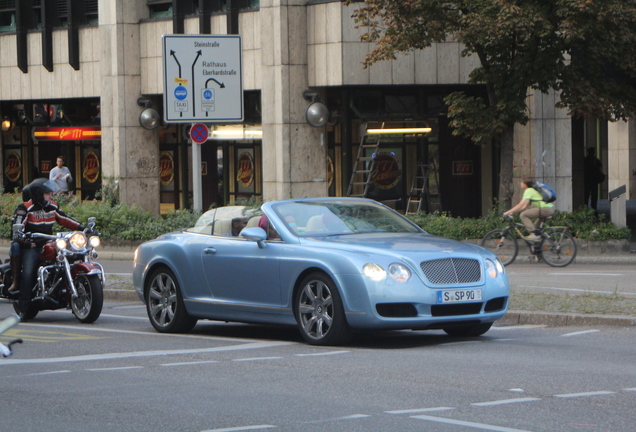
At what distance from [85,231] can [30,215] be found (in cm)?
64

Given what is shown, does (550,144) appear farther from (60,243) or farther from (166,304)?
(166,304)

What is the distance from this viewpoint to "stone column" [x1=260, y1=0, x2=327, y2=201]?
2781 centimetres

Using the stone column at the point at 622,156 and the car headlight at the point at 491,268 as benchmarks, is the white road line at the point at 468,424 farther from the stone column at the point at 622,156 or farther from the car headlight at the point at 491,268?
the stone column at the point at 622,156

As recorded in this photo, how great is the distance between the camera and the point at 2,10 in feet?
118

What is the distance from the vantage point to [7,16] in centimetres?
3578

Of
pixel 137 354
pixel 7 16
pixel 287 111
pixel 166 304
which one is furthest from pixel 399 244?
pixel 7 16

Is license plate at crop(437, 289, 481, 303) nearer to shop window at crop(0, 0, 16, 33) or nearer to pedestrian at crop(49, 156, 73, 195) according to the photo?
pedestrian at crop(49, 156, 73, 195)

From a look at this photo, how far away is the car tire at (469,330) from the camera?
10.8 m

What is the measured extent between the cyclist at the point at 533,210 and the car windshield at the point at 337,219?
9.49 m

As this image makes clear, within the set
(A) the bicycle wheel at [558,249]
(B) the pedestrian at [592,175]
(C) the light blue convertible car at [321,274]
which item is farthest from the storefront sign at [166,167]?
(C) the light blue convertible car at [321,274]

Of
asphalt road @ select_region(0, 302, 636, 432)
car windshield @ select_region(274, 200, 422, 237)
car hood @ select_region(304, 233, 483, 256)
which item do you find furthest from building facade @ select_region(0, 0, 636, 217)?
asphalt road @ select_region(0, 302, 636, 432)

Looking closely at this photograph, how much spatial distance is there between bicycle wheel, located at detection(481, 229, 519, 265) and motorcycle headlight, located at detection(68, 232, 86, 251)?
382 inches

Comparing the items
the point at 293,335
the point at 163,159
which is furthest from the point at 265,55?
the point at 293,335

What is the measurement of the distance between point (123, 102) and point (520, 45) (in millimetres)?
13090
